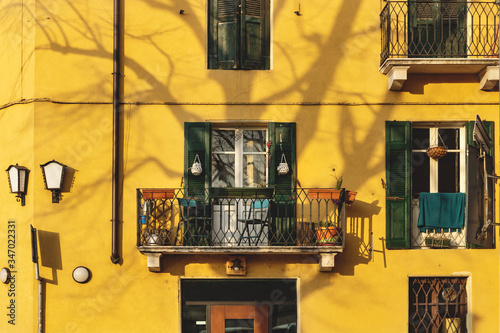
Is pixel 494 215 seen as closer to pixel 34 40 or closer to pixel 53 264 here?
pixel 53 264

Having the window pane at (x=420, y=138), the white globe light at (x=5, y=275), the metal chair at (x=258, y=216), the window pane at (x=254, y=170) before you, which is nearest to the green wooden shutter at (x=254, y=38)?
the window pane at (x=254, y=170)

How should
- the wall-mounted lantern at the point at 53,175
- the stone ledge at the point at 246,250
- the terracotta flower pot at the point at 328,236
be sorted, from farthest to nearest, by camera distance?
1. the wall-mounted lantern at the point at 53,175
2. the terracotta flower pot at the point at 328,236
3. the stone ledge at the point at 246,250

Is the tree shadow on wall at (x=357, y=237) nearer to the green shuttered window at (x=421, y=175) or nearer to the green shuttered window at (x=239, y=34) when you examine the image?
the green shuttered window at (x=421, y=175)

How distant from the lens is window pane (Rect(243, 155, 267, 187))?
12328 mm

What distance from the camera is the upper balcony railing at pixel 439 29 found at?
1201cm

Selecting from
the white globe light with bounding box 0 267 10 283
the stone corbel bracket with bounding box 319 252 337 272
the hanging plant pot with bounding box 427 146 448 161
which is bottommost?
the white globe light with bounding box 0 267 10 283

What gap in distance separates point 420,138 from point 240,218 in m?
3.41

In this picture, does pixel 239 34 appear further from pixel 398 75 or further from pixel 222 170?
pixel 398 75

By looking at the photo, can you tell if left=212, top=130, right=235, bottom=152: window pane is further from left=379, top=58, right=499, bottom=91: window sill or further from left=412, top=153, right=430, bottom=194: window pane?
left=412, top=153, right=430, bottom=194: window pane

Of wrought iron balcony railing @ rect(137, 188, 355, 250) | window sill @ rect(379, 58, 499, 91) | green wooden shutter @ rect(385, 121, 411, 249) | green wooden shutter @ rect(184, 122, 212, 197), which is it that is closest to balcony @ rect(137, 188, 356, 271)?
wrought iron balcony railing @ rect(137, 188, 355, 250)

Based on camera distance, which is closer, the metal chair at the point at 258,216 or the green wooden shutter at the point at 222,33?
the metal chair at the point at 258,216

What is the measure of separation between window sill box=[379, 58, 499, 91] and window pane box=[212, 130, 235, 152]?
2820mm

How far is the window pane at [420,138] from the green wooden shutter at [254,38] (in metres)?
2.81

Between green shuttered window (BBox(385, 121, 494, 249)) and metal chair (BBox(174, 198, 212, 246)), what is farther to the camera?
metal chair (BBox(174, 198, 212, 246))
